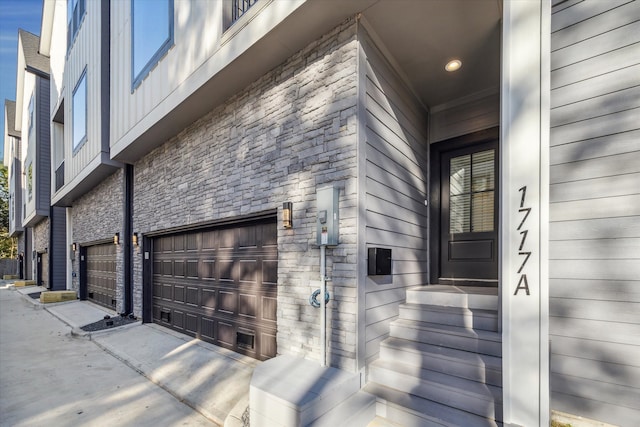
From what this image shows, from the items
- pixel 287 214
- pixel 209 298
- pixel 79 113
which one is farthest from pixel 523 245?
pixel 79 113

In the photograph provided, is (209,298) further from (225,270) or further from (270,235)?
(270,235)

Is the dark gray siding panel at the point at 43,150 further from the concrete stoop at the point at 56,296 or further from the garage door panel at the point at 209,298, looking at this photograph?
the garage door panel at the point at 209,298

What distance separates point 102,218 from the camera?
319 inches

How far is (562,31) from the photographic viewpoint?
229 cm

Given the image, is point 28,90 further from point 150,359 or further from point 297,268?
point 297,268

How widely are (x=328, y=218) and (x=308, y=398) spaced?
1.38 m

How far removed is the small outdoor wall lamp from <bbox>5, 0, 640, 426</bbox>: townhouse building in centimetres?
2

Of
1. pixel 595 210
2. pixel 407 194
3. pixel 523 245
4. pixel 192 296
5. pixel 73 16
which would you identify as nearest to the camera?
pixel 523 245

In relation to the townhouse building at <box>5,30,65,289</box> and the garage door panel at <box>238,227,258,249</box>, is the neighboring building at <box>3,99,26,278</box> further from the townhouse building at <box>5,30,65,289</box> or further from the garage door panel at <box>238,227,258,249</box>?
the garage door panel at <box>238,227,258,249</box>

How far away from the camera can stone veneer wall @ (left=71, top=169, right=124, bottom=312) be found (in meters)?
6.80

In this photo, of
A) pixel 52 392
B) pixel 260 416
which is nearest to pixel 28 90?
pixel 52 392

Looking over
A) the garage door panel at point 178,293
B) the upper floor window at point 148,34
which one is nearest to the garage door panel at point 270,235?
the garage door panel at point 178,293

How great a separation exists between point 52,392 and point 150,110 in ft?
13.1

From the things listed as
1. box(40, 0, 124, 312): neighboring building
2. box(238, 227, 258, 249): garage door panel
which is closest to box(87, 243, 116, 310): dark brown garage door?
box(40, 0, 124, 312): neighboring building
